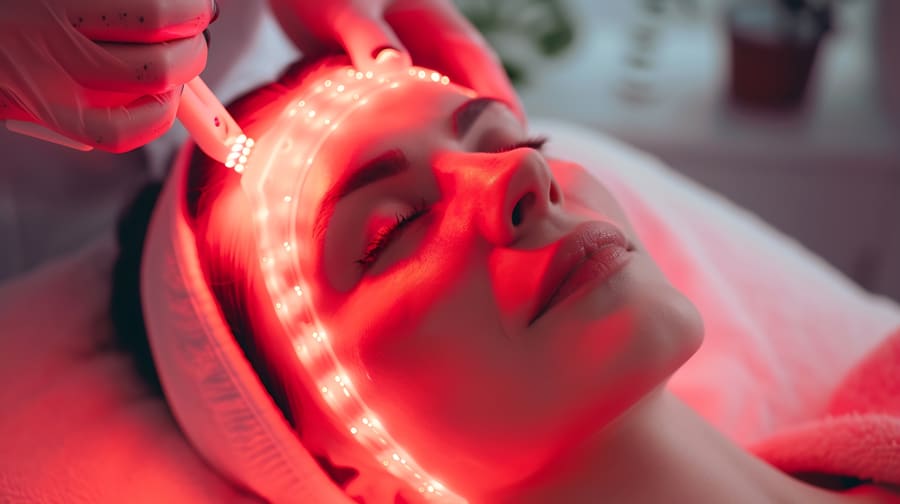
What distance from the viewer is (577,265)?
80cm

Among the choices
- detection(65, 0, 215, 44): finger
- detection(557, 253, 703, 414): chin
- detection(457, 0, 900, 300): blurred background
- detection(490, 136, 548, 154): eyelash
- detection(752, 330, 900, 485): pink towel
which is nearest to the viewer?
detection(65, 0, 215, 44): finger

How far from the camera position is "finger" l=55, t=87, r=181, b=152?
2.25 ft

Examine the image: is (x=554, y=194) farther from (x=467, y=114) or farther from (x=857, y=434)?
(x=857, y=434)

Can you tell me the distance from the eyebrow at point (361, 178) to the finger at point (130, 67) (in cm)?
19

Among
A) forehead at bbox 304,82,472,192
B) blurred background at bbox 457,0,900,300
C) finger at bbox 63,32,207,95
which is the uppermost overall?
finger at bbox 63,32,207,95

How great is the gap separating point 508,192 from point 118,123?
0.33 meters

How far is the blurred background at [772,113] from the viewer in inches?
76.3

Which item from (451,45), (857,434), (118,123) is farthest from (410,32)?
(857,434)

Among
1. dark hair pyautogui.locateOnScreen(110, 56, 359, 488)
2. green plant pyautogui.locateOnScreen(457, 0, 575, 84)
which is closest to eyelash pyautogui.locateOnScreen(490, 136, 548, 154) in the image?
dark hair pyautogui.locateOnScreen(110, 56, 359, 488)

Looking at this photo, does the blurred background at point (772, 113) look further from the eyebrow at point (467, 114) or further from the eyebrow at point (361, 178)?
the eyebrow at point (361, 178)

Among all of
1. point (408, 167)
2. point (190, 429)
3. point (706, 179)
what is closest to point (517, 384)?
point (408, 167)

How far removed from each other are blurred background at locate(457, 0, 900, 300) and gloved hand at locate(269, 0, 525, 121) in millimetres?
921

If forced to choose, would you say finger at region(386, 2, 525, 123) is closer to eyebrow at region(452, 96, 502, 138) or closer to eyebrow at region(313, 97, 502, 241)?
eyebrow at region(452, 96, 502, 138)

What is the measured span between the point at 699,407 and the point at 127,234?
79 cm
